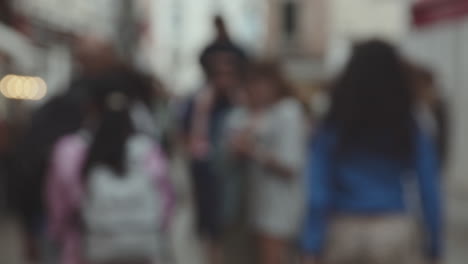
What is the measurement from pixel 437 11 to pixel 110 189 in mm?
7995

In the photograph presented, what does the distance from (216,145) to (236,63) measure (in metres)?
1.06

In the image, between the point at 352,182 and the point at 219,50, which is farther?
the point at 352,182

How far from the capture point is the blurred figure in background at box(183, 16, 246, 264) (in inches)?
78.1

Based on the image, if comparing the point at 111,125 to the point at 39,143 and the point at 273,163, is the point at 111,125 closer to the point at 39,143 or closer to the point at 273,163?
the point at 39,143

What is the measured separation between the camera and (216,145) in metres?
3.26

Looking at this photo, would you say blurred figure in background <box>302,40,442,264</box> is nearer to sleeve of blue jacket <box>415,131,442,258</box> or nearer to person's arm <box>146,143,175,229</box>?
sleeve of blue jacket <box>415,131,442,258</box>

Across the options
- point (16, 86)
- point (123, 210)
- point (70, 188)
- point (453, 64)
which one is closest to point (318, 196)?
point (123, 210)

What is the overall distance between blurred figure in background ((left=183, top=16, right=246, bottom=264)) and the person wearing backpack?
7.3 inches

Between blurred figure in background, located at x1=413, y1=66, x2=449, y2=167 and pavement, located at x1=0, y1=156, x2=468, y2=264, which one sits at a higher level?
blurred figure in background, located at x1=413, y1=66, x2=449, y2=167

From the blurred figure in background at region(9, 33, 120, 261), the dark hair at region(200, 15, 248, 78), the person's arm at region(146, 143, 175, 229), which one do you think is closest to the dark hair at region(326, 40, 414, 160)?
the person's arm at region(146, 143, 175, 229)

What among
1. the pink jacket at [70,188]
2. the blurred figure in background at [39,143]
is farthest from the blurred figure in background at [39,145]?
the pink jacket at [70,188]

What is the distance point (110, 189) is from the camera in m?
2.87

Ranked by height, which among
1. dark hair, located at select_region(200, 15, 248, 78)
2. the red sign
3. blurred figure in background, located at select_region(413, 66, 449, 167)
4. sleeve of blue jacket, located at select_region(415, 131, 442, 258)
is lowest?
sleeve of blue jacket, located at select_region(415, 131, 442, 258)

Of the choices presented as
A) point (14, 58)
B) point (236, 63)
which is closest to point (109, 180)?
point (236, 63)
